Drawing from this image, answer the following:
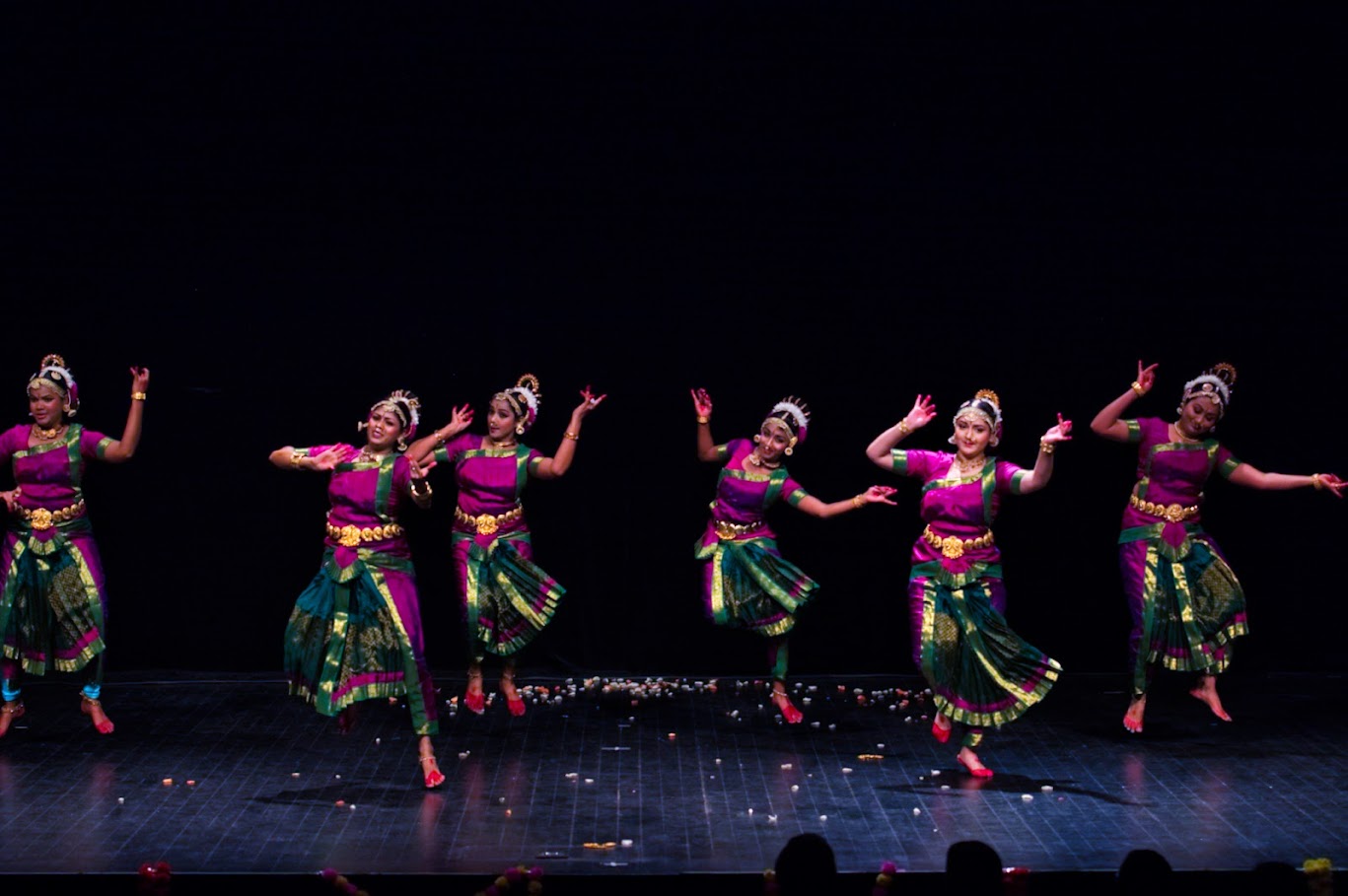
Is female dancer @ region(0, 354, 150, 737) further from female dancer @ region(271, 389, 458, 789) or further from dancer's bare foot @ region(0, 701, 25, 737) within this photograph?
female dancer @ region(271, 389, 458, 789)

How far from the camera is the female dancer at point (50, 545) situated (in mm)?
6723

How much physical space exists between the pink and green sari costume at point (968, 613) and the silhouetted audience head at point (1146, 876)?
2881 millimetres

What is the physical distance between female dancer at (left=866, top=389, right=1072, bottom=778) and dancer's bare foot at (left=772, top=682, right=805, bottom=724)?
0.86 metres

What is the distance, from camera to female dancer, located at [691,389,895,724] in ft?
23.3

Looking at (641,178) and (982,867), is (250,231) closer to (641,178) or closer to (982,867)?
(641,178)

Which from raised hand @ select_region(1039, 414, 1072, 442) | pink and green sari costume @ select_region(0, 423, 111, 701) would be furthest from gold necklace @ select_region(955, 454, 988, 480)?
Result: pink and green sari costume @ select_region(0, 423, 111, 701)

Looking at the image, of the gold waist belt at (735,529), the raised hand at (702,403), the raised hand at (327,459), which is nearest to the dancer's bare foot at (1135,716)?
the gold waist belt at (735,529)

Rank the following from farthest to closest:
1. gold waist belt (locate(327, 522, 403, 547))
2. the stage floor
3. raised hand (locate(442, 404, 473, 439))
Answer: raised hand (locate(442, 404, 473, 439)), gold waist belt (locate(327, 522, 403, 547)), the stage floor

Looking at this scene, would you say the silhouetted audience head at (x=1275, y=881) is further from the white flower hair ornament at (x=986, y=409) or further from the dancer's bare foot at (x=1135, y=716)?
the dancer's bare foot at (x=1135, y=716)

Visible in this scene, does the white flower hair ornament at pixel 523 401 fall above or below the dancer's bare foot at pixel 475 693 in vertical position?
above

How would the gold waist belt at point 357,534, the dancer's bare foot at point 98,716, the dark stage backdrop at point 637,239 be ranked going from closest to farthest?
the gold waist belt at point 357,534, the dancer's bare foot at point 98,716, the dark stage backdrop at point 637,239

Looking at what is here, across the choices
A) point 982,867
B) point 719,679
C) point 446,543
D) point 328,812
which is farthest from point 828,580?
point 982,867

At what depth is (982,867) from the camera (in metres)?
3.26

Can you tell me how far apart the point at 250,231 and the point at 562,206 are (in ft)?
4.56
